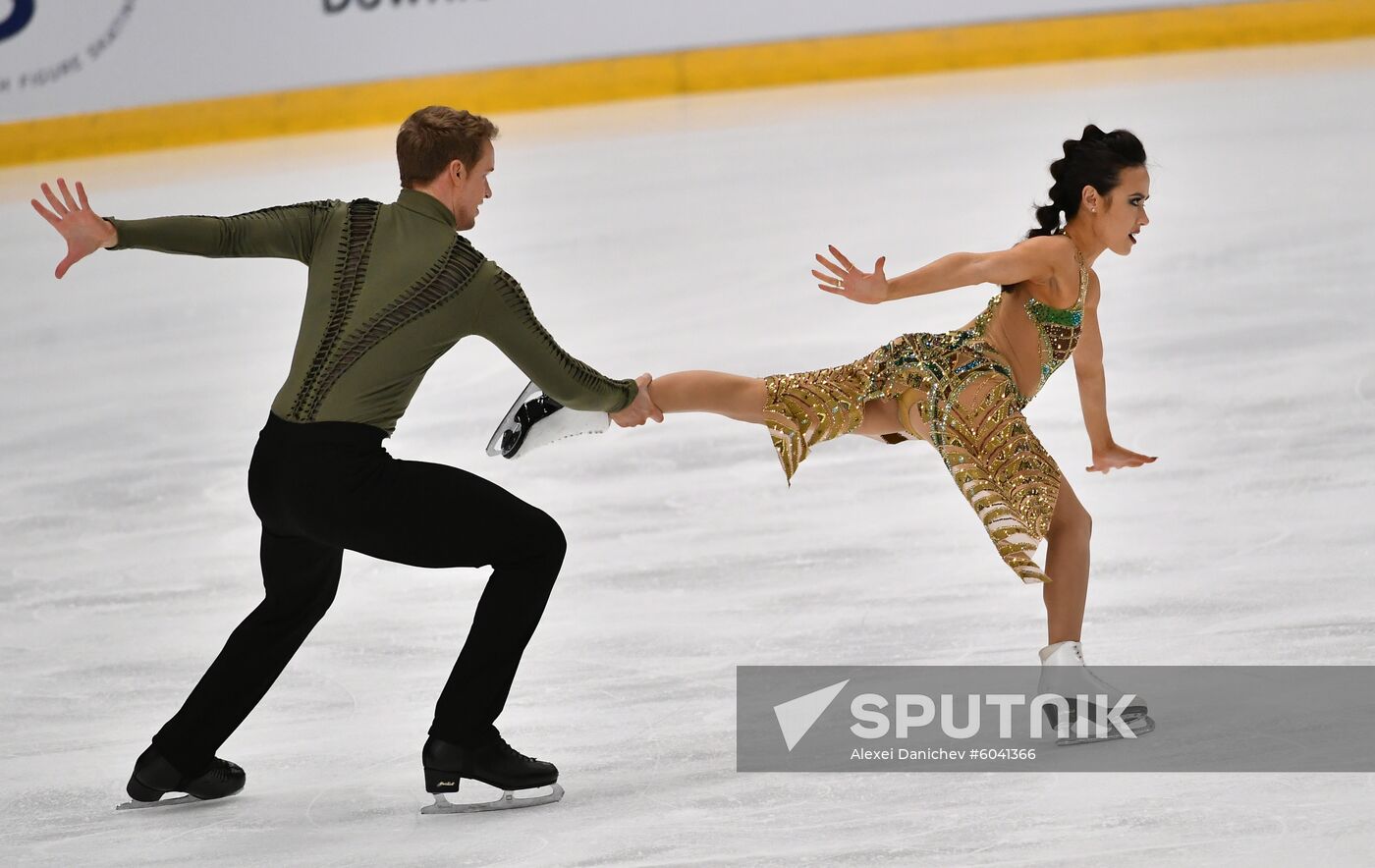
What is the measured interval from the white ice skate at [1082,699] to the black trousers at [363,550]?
83cm

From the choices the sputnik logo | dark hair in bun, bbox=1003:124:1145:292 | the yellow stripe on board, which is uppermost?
the yellow stripe on board

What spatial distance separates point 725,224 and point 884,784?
4.59m

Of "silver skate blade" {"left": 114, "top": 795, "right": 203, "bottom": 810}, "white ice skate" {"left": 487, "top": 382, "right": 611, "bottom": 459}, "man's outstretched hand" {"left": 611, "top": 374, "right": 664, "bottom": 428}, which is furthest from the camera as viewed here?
"white ice skate" {"left": 487, "top": 382, "right": 611, "bottom": 459}

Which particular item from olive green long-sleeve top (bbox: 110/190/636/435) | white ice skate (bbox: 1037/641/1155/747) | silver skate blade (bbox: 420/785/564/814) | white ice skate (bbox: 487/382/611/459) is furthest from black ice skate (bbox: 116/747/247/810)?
white ice skate (bbox: 1037/641/1155/747)

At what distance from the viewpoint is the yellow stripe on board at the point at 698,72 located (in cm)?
998

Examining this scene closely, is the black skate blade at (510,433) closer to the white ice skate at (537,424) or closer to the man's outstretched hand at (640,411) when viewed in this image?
the white ice skate at (537,424)

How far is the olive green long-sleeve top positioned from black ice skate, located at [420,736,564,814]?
0.51m

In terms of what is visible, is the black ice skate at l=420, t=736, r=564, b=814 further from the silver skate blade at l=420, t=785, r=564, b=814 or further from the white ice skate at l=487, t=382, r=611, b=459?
the white ice skate at l=487, t=382, r=611, b=459

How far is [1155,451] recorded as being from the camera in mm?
4340

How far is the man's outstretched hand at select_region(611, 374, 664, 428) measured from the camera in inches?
121

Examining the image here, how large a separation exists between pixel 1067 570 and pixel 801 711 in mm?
517

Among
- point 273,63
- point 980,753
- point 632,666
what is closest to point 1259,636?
point 980,753

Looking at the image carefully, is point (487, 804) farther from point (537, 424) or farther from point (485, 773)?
point (537, 424)

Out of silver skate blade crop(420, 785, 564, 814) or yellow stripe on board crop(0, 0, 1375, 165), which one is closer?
silver skate blade crop(420, 785, 564, 814)
